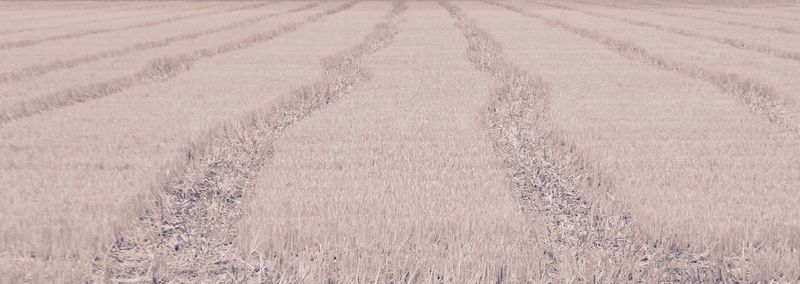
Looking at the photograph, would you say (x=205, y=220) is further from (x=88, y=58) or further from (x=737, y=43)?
(x=737, y=43)

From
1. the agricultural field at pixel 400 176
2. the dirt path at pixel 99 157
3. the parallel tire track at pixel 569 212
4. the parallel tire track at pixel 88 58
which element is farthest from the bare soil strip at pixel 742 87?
the parallel tire track at pixel 88 58

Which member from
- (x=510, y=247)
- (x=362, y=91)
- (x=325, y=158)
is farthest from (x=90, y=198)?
(x=362, y=91)

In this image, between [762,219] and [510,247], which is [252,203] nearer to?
[510,247]

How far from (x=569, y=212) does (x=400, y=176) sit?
84 centimetres

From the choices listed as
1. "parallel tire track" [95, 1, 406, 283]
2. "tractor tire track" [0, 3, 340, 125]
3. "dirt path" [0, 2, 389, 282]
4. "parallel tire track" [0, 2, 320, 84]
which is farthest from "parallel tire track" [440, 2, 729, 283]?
"parallel tire track" [0, 2, 320, 84]

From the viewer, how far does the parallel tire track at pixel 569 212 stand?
222 centimetres

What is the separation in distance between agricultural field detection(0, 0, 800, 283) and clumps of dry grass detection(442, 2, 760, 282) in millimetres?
11

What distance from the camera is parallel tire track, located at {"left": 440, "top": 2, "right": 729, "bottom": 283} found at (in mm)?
2225

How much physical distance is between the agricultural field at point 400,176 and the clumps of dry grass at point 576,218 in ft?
0.04

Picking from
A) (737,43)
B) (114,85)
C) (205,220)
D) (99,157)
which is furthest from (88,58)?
(737,43)

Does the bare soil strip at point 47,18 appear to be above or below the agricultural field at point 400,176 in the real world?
below

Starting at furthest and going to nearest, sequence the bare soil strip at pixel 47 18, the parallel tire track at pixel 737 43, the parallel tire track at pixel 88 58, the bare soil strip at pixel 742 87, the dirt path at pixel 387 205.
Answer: the bare soil strip at pixel 47 18 → the parallel tire track at pixel 737 43 → the parallel tire track at pixel 88 58 → the bare soil strip at pixel 742 87 → the dirt path at pixel 387 205

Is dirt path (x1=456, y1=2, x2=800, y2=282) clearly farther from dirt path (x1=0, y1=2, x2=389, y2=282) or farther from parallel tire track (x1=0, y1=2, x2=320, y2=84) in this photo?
parallel tire track (x1=0, y1=2, x2=320, y2=84)

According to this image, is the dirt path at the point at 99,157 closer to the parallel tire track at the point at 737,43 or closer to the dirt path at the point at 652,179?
the dirt path at the point at 652,179
